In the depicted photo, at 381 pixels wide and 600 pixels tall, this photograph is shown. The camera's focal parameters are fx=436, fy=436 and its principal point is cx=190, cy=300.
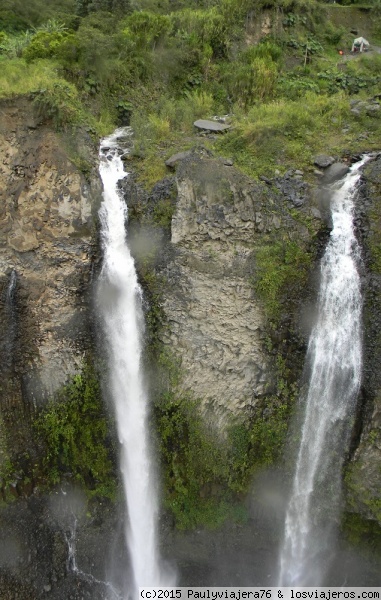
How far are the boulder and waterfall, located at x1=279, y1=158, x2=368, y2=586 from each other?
617 centimetres

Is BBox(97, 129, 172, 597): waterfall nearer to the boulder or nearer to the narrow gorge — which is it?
the narrow gorge

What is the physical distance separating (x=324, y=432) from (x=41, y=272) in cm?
770

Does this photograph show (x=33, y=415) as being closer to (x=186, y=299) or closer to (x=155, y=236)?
(x=186, y=299)

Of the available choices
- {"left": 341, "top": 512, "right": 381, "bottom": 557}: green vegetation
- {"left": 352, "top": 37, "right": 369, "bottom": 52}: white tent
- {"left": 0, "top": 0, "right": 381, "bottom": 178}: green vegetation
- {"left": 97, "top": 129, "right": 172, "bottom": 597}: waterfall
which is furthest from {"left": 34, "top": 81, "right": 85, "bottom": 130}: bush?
{"left": 352, "top": 37, "right": 369, "bottom": 52}: white tent

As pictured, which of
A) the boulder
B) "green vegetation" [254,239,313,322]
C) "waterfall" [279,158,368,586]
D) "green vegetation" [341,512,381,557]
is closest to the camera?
"green vegetation" [341,512,381,557]

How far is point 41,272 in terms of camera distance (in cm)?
1052

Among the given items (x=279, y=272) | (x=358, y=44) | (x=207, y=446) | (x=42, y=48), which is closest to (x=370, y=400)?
(x=279, y=272)

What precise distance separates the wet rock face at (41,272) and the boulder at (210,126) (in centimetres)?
465

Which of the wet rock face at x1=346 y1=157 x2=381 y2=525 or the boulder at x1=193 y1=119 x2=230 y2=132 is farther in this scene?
the boulder at x1=193 y1=119 x2=230 y2=132

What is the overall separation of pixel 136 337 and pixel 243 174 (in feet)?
16.5

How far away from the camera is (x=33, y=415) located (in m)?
10.4

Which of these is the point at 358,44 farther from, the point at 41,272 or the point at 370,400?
the point at 41,272

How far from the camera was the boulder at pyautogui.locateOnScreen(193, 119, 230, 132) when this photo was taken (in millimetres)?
13492

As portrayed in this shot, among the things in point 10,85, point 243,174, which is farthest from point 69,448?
point 10,85
